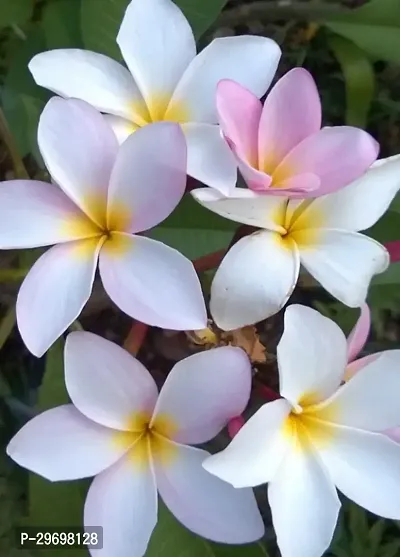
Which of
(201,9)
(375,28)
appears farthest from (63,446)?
(375,28)

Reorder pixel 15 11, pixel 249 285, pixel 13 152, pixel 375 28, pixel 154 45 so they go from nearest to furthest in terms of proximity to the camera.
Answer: pixel 249 285, pixel 154 45, pixel 13 152, pixel 15 11, pixel 375 28

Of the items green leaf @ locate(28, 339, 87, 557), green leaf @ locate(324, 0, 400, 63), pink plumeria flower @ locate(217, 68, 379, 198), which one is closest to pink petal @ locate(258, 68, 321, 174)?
pink plumeria flower @ locate(217, 68, 379, 198)

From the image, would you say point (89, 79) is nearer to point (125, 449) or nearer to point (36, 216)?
point (36, 216)

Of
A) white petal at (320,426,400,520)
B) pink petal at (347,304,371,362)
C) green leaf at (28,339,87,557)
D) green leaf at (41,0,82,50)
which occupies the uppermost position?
green leaf at (41,0,82,50)

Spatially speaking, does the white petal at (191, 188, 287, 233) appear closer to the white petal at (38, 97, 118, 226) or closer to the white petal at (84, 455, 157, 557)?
the white petal at (38, 97, 118, 226)

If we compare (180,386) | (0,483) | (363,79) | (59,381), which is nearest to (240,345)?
(180,386)

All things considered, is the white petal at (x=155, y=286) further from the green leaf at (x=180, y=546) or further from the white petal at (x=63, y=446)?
the green leaf at (x=180, y=546)
